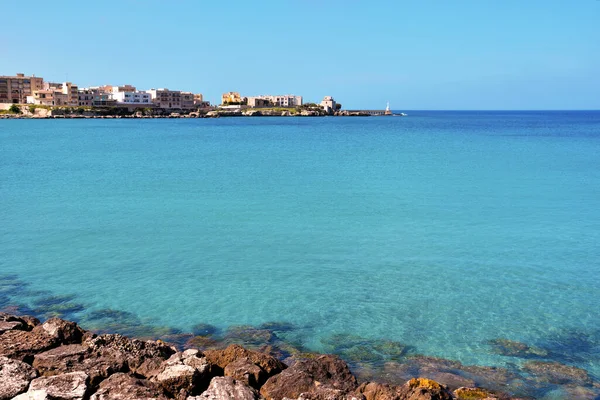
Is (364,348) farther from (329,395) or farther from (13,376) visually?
(13,376)

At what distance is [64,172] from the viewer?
31094 millimetres

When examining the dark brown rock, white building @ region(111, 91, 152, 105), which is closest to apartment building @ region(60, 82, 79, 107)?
white building @ region(111, 91, 152, 105)

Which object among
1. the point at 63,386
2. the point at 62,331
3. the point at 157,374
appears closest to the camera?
the point at 63,386

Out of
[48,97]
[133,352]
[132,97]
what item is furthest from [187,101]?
[133,352]

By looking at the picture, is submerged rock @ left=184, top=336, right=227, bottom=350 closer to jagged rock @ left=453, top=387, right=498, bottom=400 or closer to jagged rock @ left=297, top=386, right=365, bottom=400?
jagged rock @ left=297, top=386, right=365, bottom=400

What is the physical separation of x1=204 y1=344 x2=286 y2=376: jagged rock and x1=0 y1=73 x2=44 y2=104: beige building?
136817mm

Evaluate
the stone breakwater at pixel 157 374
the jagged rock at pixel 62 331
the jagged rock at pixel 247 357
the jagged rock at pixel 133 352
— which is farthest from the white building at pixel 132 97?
the jagged rock at pixel 247 357

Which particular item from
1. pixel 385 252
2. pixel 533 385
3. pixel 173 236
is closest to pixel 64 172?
pixel 173 236

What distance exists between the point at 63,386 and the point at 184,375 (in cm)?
138

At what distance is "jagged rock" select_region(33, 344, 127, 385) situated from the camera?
6.84m

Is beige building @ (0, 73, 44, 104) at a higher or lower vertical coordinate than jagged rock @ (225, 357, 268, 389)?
higher

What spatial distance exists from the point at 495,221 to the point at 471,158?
2233 centimetres

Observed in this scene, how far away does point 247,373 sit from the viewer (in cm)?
A: 698

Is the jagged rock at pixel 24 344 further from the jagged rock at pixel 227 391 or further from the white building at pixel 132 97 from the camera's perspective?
the white building at pixel 132 97
